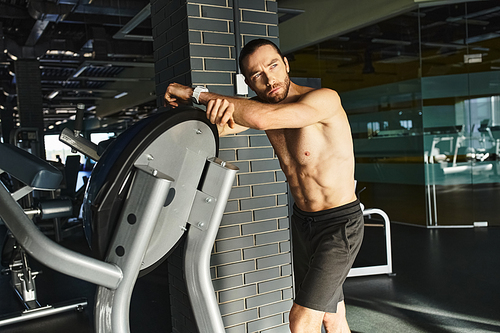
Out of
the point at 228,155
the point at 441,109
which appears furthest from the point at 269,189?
the point at 441,109

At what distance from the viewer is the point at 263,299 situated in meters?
2.54

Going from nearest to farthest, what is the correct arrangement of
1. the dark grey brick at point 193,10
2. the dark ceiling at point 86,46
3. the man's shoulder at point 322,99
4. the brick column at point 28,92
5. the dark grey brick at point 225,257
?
1. the man's shoulder at point 322,99
2. the dark grey brick at point 193,10
3. the dark grey brick at point 225,257
4. the dark ceiling at point 86,46
5. the brick column at point 28,92

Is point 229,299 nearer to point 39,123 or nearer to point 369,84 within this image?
point 369,84

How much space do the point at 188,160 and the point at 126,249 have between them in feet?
0.82

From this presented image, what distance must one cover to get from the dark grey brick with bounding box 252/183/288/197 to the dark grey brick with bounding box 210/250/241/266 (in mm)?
357

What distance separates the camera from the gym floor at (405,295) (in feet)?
Result: 9.15

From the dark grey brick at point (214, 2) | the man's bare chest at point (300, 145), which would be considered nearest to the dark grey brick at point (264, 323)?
the man's bare chest at point (300, 145)

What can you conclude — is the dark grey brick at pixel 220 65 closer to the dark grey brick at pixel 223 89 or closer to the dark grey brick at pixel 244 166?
the dark grey brick at pixel 223 89

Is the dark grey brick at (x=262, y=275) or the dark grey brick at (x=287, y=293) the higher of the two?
the dark grey brick at (x=262, y=275)

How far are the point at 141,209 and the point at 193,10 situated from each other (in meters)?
1.64

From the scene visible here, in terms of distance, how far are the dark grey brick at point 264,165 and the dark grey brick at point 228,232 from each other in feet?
1.18

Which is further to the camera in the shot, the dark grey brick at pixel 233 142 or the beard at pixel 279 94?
the dark grey brick at pixel 233 142

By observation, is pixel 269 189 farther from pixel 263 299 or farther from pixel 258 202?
pixel 263 299

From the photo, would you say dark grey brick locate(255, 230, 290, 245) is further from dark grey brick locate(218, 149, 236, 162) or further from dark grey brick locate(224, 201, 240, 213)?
dark grey brick locate(218, 149, 236, 162)
